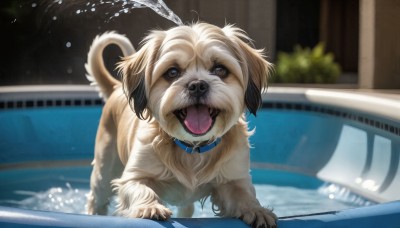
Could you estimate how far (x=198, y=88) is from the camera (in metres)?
2.57

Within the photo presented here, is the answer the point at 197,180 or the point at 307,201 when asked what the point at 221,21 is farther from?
the point at 197,180

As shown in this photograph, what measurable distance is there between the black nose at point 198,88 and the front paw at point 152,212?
508mm

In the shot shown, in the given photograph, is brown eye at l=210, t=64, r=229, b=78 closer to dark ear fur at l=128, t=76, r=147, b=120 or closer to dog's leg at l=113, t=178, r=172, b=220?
dark ear fur at l=128, t=76, r=147, b=120

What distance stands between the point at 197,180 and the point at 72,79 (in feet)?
26.7

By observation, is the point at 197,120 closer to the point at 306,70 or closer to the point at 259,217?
the point at 259,217

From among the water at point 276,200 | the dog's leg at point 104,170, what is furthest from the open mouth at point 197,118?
the water at point 276,200

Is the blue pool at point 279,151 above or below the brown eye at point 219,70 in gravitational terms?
below

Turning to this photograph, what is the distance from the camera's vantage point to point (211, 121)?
2.73 meters

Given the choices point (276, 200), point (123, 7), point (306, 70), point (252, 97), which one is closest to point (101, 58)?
point (252, 97)

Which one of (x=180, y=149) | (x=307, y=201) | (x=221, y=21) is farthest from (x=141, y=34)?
(x=180, y=149)

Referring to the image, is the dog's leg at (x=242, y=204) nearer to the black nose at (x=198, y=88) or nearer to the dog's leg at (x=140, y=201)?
the dog's leg at (x=140, y=201)

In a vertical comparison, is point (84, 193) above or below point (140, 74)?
below

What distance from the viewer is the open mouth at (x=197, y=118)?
2695 mm

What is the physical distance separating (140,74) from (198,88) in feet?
1.44
